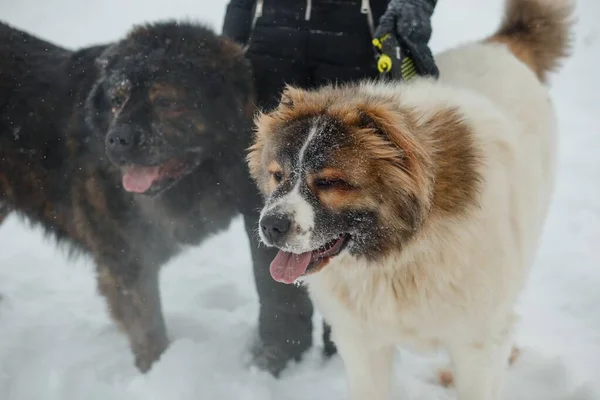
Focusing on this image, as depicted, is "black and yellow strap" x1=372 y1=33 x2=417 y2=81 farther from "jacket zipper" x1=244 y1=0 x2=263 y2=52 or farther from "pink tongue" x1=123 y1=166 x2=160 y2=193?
"pink tongue" x1=123 y1=166 x2=160 y2=193

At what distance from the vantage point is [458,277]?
6.44 ft

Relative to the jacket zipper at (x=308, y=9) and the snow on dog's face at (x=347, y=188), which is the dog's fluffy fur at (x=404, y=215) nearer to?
the snow on dog's face at (x=347, y=188)

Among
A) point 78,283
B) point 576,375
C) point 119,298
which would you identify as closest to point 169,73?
point 119,298

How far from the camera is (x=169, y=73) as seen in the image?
277 cm

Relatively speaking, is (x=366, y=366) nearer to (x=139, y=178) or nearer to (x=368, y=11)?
(x=139, y=178)

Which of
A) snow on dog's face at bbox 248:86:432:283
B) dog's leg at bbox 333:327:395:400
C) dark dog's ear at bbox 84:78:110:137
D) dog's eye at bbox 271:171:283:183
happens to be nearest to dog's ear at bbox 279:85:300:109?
snow on dog's face at bbox 248:86:432:283

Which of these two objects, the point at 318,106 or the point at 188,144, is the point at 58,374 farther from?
the point at 318,106

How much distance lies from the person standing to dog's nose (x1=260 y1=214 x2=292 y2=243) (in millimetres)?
1215

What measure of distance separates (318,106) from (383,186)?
37cm

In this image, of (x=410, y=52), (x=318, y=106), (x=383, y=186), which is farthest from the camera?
(x=410, y=52)

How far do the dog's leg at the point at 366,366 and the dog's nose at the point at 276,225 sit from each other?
609 mm

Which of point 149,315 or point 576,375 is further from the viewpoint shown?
point 149,315

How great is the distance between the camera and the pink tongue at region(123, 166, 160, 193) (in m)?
2.89

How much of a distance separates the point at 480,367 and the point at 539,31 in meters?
1.93
